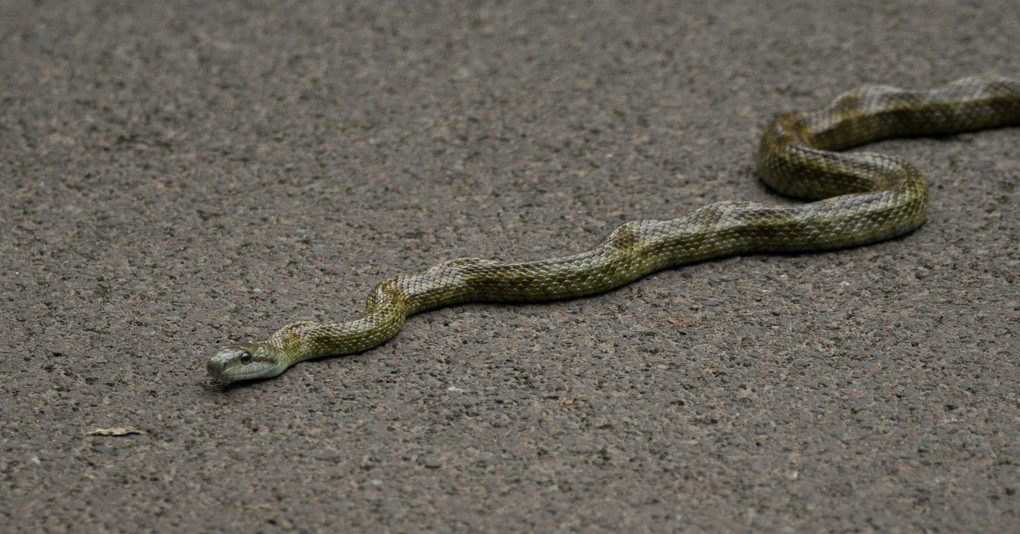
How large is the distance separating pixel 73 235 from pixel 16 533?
9.58 ft

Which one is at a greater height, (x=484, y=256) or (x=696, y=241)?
(x=696, y=241)

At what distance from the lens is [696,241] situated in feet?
20.1

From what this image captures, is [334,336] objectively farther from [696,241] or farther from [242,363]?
[696,241]

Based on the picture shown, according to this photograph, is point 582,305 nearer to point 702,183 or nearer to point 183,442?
point 702,183

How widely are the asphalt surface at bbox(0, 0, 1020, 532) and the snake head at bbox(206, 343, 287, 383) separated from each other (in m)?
0.13

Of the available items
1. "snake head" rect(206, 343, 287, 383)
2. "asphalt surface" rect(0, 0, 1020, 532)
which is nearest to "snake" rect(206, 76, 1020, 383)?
"snake head" rect(206, 343, 287, 383)

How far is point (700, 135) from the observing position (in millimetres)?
7734

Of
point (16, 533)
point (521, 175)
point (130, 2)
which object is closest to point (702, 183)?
point (521, 175)

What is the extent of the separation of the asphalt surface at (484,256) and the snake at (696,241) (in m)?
0.12

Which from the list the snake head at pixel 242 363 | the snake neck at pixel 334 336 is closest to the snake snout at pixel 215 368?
the snake head at pixel 242 363

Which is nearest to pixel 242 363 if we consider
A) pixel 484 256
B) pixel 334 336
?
pixel 334 336

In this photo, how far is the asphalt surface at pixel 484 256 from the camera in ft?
14.3

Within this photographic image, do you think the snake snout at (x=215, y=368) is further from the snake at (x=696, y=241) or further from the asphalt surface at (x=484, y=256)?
the asphalt surface at (x=484, y=256)

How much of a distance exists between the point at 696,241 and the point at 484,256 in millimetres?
1345
